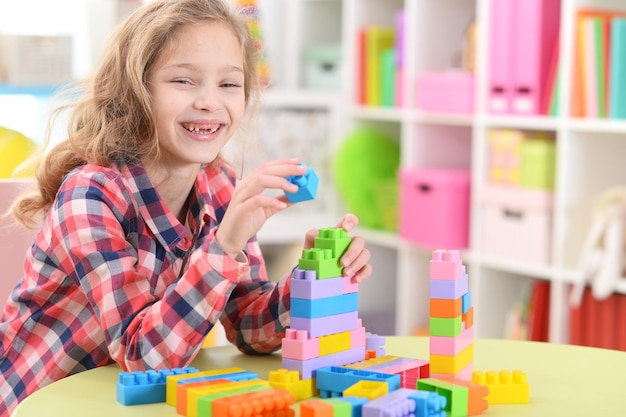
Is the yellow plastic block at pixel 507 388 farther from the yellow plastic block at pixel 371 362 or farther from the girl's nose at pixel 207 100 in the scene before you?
the girl's nose at pixel 207 100

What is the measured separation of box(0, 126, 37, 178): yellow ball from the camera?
174 centimetres

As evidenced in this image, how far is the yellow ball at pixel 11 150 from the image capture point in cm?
174

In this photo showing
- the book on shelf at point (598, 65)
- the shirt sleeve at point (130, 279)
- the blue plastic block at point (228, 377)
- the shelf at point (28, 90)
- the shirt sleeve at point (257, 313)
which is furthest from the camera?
the shelf at point (28, 90)

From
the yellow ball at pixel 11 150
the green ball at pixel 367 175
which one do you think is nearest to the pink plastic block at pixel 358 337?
the yellow ball at pixel 11 150

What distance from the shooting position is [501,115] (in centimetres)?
283

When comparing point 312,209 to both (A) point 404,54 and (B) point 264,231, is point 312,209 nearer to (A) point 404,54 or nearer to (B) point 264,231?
(B) point 264,231

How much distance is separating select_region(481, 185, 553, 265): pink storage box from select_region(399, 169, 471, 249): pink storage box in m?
0.11

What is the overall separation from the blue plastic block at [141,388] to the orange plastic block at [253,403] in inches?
4.6

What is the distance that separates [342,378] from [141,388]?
0.65 feet

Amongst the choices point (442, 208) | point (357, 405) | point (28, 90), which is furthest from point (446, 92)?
point (357, 405)

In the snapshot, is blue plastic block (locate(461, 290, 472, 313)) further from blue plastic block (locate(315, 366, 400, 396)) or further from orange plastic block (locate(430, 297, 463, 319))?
blue plastic block (locate(315, 366, 400, 396))

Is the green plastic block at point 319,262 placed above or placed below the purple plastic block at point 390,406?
above

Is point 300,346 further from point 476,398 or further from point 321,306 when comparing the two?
point 476,398

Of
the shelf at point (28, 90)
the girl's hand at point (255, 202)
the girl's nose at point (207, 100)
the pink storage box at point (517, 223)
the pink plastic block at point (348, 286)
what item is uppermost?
the shelf at point (28, 90)
